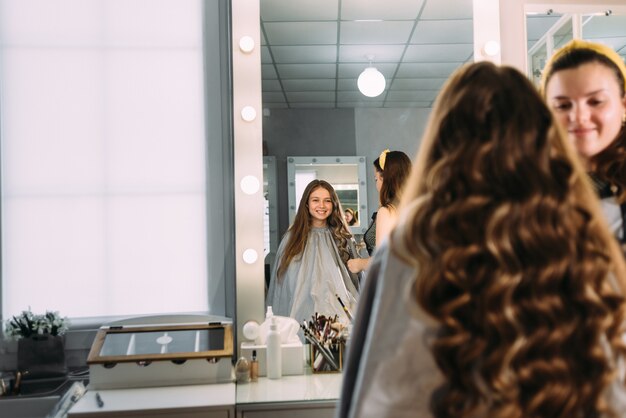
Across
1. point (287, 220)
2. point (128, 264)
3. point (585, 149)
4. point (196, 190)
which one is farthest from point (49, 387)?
point (585, 149)

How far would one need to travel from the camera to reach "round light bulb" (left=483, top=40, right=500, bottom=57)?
2207 mm

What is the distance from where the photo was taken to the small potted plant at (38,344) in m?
1.95

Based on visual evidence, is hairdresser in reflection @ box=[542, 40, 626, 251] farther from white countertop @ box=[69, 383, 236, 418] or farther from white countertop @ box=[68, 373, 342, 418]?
white countertop @ box=[69, 383, 236, 418]

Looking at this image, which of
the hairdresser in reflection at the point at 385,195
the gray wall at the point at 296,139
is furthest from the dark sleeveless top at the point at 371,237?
the gray wall at the point at 296,139

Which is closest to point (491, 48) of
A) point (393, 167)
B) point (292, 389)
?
Result: point (393, 167)

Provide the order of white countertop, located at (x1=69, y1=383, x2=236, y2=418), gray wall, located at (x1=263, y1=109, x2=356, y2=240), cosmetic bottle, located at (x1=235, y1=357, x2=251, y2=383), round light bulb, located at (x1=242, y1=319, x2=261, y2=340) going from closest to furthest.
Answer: white countertop, located at (x1=69, y1=383, x2=236, y2=418) < cosmetic bottle, located at (x1=235, y1=357, x2=251, y2=383) < round light bulb, located at (x1=242, y1=319, x2=261, y2=340) < gray wall, located at (x1=263, y1=109, x2=356, y2=240)

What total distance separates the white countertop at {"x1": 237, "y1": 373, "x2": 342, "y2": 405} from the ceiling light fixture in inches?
38.8

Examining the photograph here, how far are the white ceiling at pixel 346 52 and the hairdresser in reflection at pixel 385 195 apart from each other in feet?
0.66

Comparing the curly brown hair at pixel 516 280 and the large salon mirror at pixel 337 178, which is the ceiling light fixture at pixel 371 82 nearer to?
the large salon mirror at pixel 337 178

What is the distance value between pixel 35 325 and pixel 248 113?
3.28ft

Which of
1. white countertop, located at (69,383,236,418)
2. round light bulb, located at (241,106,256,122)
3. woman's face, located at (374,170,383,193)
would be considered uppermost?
round light bulb, located at (241,106,256,122)

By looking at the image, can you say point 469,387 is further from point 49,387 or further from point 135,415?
point 49,387

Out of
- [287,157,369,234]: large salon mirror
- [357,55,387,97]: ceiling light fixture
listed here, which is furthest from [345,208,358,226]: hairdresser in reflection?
[357,55,387,97]: ceiling light fixture

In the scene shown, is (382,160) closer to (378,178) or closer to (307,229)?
(378,178)
